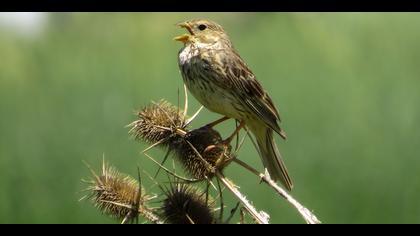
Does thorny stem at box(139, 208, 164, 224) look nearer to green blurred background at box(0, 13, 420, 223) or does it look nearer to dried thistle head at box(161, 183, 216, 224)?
dried thistle head at box(161, 183, 216, 224)

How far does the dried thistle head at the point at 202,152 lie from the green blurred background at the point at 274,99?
1842 millimetres

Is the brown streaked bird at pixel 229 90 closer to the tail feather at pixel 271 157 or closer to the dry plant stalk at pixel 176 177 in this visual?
the tail feather at pixel 271 157

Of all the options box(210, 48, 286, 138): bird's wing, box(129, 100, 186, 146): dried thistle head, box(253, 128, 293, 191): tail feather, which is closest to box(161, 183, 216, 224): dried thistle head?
box(129, 100, 186, 146): dried thistle head

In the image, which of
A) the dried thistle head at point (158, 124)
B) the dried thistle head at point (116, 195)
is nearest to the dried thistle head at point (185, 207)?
the dried thistle head at point (116, 195)

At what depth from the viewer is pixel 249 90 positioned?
5609 mm

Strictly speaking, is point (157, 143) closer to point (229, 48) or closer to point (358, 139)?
point (229, 48)

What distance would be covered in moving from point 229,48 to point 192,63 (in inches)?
15.9

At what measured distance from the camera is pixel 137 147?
7.50 metres

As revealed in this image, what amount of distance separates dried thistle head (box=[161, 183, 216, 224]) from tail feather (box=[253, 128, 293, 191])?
3.19ft

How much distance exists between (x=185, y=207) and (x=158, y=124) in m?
0.44

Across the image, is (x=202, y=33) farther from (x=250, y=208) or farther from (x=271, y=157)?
(x=250, y=208)

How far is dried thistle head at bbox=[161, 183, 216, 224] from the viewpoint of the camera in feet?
13.5

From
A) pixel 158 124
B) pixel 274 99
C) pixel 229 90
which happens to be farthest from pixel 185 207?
pixel 274 99

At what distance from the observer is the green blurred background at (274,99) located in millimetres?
7496
